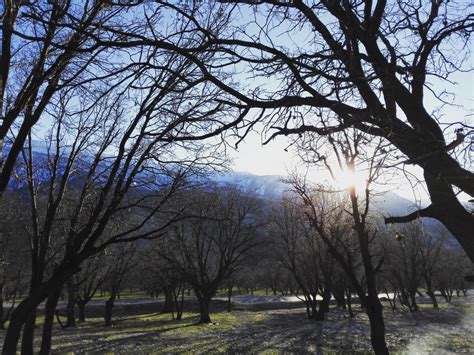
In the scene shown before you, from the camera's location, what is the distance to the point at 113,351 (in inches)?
682

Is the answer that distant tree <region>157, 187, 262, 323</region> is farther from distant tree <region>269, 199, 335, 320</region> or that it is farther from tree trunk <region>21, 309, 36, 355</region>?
tree trunk <region>21, 309, 36, 355</region>

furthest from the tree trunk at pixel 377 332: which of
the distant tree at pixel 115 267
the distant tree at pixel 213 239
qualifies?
the distant tree at pixel 115 267

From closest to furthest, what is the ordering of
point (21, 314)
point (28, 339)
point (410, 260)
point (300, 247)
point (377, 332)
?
point (21, 314), point (28, 339), point (377, 332), point (300, 247), point (410, 260)

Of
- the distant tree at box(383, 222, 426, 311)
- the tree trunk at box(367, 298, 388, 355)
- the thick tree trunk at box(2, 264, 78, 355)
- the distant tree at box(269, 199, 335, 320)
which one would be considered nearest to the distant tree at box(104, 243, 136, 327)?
the distant tree at box(269, 199, 335, 320)

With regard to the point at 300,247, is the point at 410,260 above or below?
below

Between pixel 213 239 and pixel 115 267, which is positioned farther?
pixel 115 267

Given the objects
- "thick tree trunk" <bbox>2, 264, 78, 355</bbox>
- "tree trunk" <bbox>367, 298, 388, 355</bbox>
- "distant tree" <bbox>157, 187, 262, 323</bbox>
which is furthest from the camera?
"distant tree" <bbox>157, 187, 262, 323</bbox>

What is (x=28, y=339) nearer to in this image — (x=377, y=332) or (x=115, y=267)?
(x=377, y=332)

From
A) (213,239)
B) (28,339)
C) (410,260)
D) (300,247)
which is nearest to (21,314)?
(28,339)

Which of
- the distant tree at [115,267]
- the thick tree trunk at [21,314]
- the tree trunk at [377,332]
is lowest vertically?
the tree trunk at [377,332]

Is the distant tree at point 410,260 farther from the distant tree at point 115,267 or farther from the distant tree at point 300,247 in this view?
the distant tree at point 115,267

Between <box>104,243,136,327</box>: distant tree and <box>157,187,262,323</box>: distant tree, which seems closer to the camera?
<box>157,187,262,323</box>: distant tree

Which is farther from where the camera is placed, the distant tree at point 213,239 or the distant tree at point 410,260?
the distant tree at point 410,260

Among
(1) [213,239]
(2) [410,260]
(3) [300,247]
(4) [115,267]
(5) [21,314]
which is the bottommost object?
(5) [21,314]
